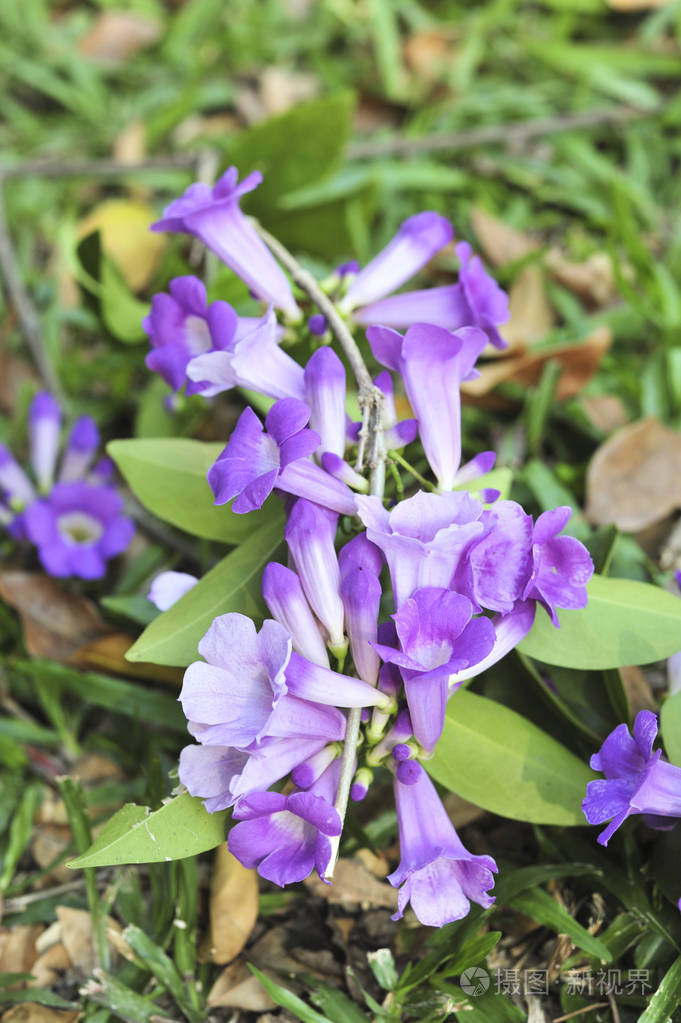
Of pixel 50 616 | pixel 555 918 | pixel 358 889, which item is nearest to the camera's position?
pixel 555 918

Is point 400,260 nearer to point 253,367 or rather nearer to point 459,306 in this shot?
point 459,306

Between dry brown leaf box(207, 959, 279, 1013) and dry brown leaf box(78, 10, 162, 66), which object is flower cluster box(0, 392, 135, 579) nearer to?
dry brown leaf box(207, 959, 279, 1013)

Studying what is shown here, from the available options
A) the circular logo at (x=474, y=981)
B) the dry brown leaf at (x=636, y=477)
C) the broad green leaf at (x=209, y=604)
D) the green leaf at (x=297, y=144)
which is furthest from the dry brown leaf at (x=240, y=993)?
the green leaf at (x=297, y=144)

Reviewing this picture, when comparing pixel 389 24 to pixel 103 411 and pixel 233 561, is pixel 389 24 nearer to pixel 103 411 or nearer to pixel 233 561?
pixel 103 411

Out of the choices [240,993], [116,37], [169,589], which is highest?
[116,37]

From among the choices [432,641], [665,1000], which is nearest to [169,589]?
[432,641]

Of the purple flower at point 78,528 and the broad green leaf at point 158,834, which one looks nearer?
the broad green leaf at point 158,834

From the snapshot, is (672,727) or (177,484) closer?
(672,727)

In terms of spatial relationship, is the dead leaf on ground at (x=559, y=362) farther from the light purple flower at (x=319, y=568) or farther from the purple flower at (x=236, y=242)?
the light purple flower at (x=319, y=568)
